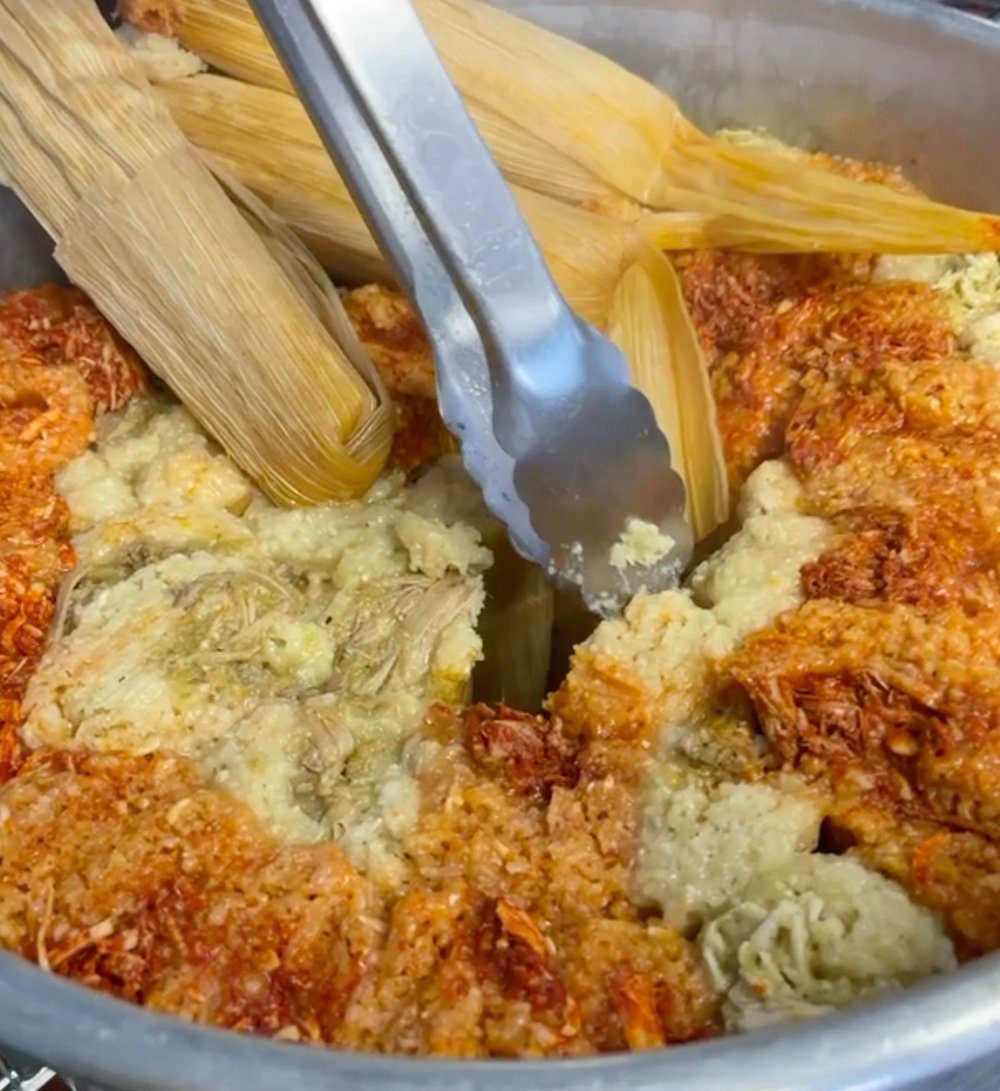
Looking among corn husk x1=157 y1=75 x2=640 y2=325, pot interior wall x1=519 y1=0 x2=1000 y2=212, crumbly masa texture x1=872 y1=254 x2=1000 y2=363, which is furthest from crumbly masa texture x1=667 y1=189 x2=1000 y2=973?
pot interior wall x1=519 y1=0 x2=1000 y2=212

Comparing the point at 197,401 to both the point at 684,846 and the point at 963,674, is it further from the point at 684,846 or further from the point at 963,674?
the point at 963,674

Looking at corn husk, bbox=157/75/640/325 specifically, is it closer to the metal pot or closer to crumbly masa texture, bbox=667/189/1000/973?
crumbly masa texture, bbox=667/189/1000/973

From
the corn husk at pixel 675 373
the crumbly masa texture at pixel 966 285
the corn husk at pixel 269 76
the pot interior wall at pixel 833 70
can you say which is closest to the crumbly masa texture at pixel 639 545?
the corn husk at pixel 675 373

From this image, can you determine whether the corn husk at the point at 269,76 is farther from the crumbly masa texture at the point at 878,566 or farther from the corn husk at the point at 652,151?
the crumbly masa texture at the point at 878,566

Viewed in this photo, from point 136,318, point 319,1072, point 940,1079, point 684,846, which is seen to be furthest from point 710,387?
point 319,1072

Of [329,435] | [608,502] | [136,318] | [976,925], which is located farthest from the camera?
[136,318]

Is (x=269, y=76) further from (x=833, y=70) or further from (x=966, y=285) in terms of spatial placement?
A: (x=966, y=285)
